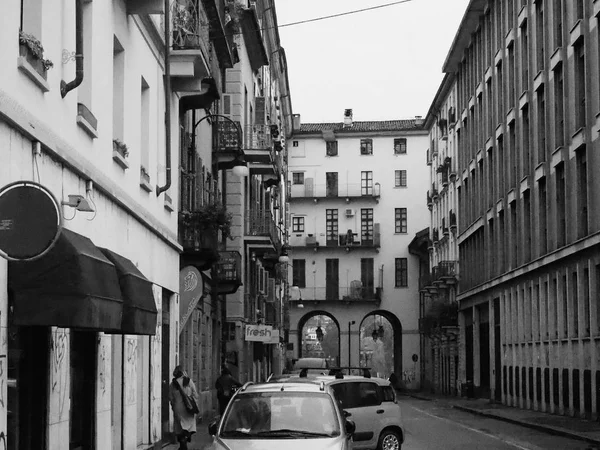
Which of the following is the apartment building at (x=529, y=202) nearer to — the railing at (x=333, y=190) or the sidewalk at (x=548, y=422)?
the sidewalk at (x=548, y=422)

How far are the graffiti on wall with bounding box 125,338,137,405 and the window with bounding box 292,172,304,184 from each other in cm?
7238

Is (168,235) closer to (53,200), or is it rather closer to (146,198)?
(146,198)

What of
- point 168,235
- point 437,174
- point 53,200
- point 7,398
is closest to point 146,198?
point 168,235

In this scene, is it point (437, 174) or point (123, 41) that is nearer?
point (123, 41)

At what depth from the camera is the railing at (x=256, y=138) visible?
133ft

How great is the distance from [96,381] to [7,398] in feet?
15.9

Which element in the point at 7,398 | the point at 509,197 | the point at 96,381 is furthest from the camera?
the point at 509,197

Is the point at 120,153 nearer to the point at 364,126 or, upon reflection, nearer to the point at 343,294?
the point at 343,294

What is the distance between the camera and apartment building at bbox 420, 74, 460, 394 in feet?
224

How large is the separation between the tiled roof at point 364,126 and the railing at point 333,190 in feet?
14.3

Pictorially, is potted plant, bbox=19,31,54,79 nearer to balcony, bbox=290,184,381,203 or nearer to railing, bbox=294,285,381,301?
railing, bbox=294,285,381,301

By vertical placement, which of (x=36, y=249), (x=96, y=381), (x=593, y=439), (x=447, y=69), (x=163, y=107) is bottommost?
(x=593, y=439)

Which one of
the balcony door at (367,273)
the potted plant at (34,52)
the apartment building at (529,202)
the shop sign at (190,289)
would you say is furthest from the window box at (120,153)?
the balcony door at (367,273)

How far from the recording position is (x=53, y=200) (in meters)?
8.48
